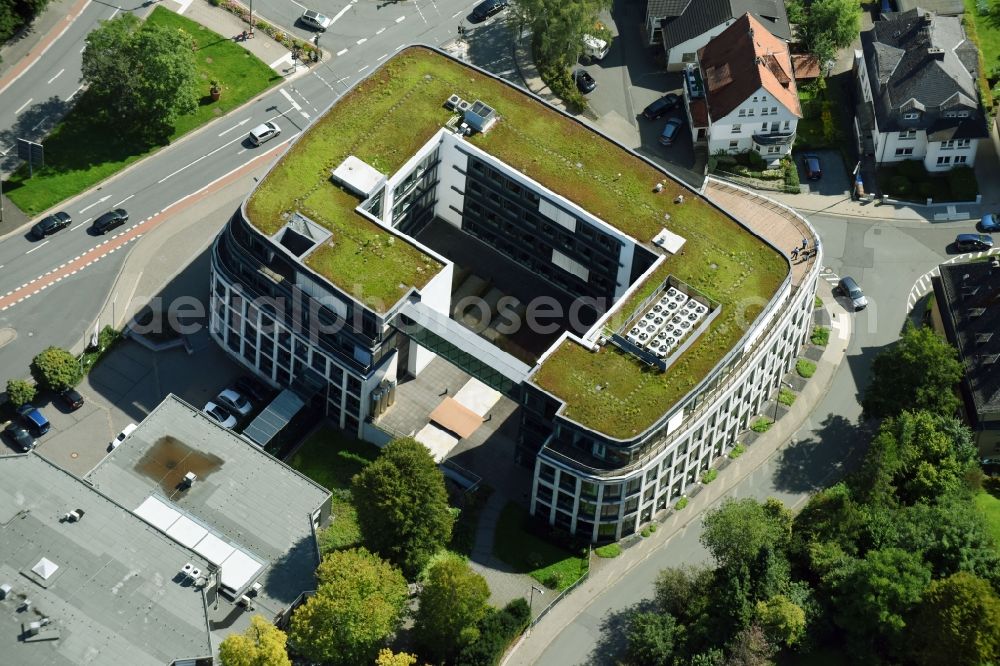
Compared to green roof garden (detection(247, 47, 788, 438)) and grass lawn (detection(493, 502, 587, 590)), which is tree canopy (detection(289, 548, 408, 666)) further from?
green roof garden (detection(247, 47, 788, 438))

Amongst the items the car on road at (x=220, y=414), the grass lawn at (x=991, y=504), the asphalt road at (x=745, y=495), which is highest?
the car on road at (x=220, y=414)

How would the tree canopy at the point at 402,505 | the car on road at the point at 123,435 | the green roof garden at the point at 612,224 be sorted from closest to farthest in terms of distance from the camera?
the tree canopy at the point at 402,505
the green roof garden at the point at 612,224
the car on road at the point at 123,435

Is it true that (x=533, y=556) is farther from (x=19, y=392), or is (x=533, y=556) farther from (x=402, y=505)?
(x=19, y=392)

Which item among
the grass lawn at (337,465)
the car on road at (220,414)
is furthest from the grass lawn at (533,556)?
the car on road at (220,414)

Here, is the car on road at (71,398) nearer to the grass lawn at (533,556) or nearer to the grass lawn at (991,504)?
the grass lawn at (533,556)

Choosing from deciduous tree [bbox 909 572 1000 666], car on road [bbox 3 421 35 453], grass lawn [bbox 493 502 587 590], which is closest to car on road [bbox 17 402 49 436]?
car on road [bbox 3 421 35 453]

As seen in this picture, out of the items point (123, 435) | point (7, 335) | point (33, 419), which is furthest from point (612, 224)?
point (7, 335)
